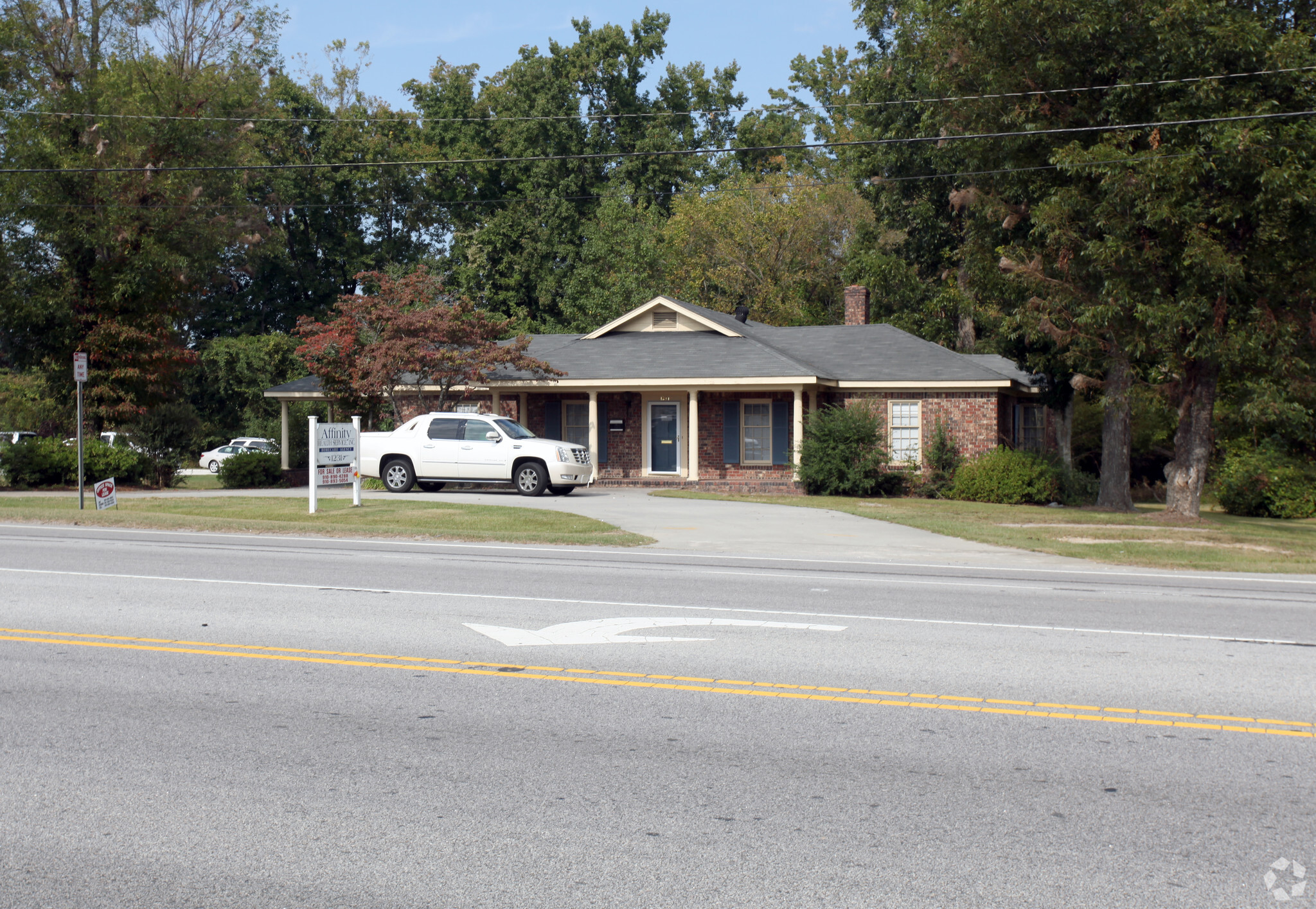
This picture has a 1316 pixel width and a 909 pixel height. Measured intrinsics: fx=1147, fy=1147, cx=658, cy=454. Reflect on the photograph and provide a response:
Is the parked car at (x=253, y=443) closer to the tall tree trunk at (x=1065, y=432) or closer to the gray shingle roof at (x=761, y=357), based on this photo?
the gray shingle roof at (x=761, y=357)

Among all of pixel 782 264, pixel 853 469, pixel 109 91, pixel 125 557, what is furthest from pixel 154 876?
pixel 782 264

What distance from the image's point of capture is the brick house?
94.8ft

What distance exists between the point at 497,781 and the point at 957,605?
6347 millimetres

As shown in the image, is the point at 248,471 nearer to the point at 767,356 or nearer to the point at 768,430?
the point at 768,430

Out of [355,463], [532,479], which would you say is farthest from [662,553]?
[532,479]

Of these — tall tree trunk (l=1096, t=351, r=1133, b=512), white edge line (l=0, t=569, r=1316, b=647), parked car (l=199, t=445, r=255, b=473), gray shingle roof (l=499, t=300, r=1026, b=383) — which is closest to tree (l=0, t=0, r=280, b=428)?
gray shingle roof (l=499, t=300, r=1026, b=383)

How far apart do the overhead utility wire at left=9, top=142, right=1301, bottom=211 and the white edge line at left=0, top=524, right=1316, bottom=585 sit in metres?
7.60

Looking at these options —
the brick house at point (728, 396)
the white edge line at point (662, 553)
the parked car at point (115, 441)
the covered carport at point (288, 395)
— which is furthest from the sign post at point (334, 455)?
the covered carport at point (288, 395)

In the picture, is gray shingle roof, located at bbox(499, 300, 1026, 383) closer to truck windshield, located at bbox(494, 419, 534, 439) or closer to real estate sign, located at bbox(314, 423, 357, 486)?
truck windshield, located at bbox(494, 419, 534, 439)

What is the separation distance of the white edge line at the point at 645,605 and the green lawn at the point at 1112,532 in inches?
243

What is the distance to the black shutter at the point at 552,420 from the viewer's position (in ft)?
106

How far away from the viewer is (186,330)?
5744 cm

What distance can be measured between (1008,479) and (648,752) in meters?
22.4

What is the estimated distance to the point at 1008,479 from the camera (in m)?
26.6
